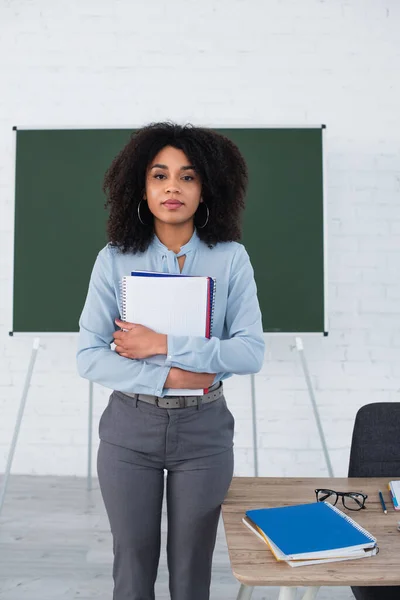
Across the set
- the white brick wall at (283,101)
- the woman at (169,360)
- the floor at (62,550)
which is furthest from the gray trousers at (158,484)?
the white brick wall at (283,101)

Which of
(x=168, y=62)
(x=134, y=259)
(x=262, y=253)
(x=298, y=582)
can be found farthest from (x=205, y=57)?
(x=298, y=582)

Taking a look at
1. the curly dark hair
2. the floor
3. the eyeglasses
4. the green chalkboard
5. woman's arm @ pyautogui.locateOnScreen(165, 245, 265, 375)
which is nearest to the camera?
the eyeglasses

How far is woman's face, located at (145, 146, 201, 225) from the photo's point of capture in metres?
1.31

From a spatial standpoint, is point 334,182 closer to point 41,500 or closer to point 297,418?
point 297,418

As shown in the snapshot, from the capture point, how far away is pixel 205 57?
2.99m

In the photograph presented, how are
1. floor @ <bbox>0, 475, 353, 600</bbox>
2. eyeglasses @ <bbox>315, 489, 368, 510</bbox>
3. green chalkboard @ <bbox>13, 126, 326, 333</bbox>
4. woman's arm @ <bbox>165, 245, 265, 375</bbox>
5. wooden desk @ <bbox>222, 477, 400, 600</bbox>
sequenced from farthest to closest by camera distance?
green chalkboard @ <bbox>13, 126, 326, 333</bbox>
floor @ <bbox>0, 475, 353, 600</bbox>
woman's arm @ <bbox>165, 245, 265, 375</bbox>
eyeglasses @ <bbox>315, 489, 368, 510</bbox>
wooden desk @ <bbox>222, 477, 400, 600</bbox>

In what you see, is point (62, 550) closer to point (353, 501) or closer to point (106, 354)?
point (106, 354)

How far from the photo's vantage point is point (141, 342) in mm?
1237

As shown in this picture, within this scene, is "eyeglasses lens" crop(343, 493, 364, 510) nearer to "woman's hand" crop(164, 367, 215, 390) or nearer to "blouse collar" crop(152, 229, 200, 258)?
"woman's hand" crop(164, 367, 215, 390)

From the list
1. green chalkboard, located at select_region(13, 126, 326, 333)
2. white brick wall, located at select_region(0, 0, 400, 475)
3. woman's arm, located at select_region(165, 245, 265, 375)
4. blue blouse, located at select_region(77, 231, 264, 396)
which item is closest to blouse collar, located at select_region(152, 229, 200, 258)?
blue blouse, located at select_region(77, 231, 264, 396)

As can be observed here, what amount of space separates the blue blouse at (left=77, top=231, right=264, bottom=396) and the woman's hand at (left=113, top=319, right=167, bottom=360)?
0.02m

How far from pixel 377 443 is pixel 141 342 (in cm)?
70

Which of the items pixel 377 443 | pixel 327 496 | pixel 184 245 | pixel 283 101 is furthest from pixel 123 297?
pixel 283 101

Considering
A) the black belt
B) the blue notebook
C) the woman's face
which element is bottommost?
the blue notebook
